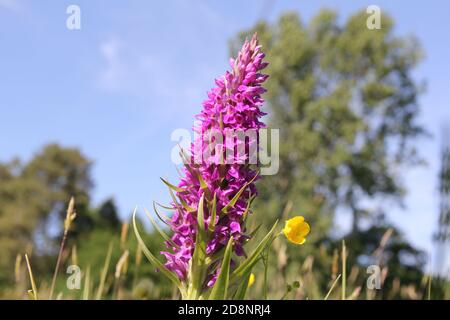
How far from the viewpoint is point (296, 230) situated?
3258 mm

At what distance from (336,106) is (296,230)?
94.9ft

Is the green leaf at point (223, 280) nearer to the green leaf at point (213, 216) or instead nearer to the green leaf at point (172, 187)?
the green leaf at point (213, 216)

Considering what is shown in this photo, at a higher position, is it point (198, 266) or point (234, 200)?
point (234, 200)

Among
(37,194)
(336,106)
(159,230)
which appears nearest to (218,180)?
(159,230)

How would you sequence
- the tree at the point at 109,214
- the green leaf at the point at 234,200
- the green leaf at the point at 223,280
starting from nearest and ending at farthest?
the green leaf at the point at 223,280, the green leaf at the point at 234,200, the tree at the point at 109,214

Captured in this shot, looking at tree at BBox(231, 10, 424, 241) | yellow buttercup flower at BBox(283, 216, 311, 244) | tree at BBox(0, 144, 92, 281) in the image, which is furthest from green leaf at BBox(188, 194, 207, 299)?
tree at BBox(0, 144, 92, 281)

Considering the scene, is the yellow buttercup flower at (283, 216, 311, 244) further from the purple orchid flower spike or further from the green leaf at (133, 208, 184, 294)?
the green leaf at (133, 208, 184, 294)

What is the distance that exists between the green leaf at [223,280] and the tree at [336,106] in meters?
28.3

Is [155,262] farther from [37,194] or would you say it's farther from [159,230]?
[37,194]

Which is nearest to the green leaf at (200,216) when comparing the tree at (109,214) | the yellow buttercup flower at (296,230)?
the yellow buttercup flower at (296,230)

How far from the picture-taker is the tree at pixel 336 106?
31.7 meters
